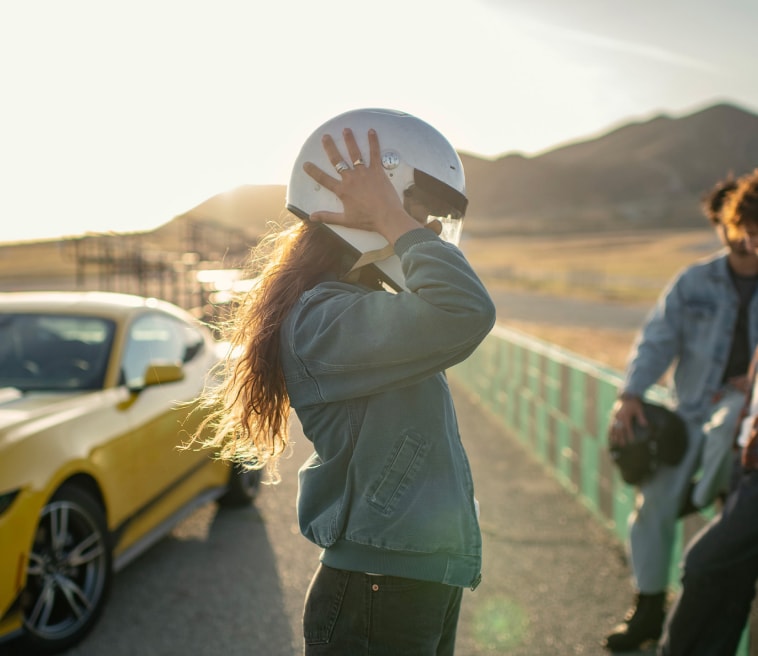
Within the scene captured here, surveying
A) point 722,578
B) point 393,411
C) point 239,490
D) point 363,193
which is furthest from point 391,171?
point 239,490

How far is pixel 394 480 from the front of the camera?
Answer: 176cm

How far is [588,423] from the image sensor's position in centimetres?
596

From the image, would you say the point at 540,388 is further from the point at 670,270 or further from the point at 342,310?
the point at 670,270

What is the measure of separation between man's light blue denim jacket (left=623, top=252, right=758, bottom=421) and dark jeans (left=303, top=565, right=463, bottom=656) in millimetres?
2478

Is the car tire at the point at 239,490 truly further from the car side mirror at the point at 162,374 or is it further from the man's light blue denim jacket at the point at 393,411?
the man's light blue denim jacket at the point at 393,411

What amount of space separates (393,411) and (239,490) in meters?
4.37

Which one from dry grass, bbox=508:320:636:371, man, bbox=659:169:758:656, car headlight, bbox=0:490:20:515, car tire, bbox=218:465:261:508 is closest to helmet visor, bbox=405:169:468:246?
man, bbox=659:169:758:656

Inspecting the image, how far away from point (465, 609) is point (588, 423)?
2.12 meters

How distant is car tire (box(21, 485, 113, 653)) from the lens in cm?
361

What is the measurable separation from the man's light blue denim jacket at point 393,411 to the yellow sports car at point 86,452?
3.70 ft

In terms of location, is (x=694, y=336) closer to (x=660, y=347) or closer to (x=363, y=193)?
(x=660, y=347)

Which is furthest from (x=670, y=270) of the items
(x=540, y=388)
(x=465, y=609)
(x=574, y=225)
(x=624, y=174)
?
(x=624, y=174)

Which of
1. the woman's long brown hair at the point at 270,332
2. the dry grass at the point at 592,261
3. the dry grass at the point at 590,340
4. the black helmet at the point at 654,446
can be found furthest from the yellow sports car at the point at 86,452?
the dry grass at the point at 592,261

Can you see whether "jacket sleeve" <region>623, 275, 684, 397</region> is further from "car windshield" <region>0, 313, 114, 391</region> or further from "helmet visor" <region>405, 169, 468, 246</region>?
"car windshield" <region>0, 313, 114, 391</region>
